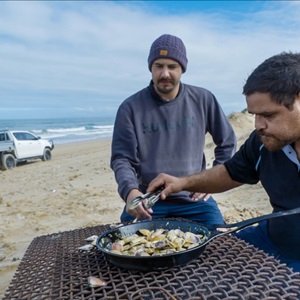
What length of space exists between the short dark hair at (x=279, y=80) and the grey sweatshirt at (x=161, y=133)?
4.09ft

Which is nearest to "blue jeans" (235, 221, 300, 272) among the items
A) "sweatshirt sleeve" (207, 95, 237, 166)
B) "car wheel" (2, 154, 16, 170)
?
"sweatshirt sleeve" (207, 95, 237, 166)

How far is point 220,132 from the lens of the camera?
11.3 feet

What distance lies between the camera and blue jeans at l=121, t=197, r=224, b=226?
3072mm

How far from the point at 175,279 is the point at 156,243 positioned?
0.91 feet

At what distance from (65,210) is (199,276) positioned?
206 inches

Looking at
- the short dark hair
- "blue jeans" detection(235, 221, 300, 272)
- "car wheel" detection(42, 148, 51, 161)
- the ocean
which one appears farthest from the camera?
the ocean

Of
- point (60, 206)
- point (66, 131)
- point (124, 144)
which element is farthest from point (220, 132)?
point (66, 131)

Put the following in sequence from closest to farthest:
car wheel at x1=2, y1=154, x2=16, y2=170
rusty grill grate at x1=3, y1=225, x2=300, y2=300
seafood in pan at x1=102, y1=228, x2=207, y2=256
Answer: rusty grill grate at x1=3, y1=225, x2=300, y2=300 < seafood in pan at x1=102, y1=228, x2=207, y2=256 < car wheel at x1=2, y1=154, x2=16, y2=170

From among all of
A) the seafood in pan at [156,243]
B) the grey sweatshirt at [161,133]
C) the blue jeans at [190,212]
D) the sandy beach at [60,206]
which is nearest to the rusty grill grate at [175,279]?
the seafood in pan at [156,243]

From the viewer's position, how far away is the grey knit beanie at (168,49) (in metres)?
3.15

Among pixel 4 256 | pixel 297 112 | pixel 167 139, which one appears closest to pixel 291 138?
pixel 297 112

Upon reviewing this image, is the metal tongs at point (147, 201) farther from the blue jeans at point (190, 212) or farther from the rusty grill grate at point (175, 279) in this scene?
the blue jeans at point (190, 212)

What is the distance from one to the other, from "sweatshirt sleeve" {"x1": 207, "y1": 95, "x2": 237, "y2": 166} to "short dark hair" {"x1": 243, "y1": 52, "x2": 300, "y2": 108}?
1.35m

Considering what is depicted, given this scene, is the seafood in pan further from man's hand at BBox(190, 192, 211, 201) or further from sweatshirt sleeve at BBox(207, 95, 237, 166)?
sweatshirt sleeve at BBox(207, 95, 237, 166)
